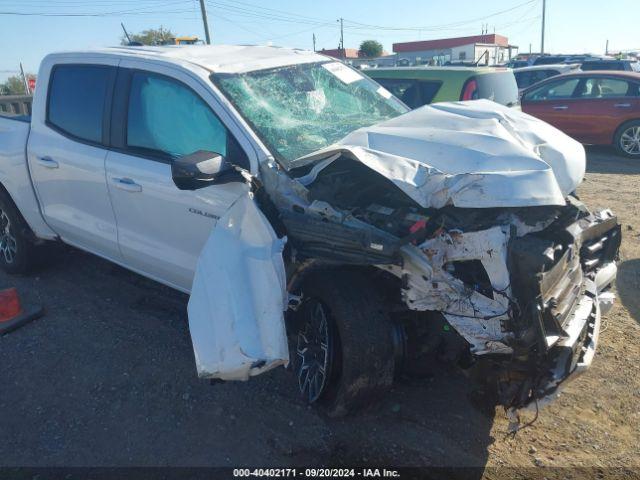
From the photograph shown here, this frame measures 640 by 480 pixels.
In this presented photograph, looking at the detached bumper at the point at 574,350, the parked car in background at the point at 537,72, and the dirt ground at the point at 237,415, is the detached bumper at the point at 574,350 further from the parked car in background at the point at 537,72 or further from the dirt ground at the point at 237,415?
the parked car in background at the point at 537,72

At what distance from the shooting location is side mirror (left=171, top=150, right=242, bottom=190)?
2.97 m

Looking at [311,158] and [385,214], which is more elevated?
[311,158]

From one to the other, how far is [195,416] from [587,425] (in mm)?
2228

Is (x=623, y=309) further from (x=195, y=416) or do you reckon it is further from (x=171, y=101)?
(x=171, y=101)

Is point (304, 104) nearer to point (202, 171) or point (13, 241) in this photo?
point (202, 171)

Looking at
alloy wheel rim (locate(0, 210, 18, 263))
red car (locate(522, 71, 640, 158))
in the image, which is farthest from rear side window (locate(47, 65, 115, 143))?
red car (locate(522, 71, 640, 158))

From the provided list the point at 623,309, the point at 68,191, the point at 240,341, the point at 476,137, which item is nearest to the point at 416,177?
the point at 476,137

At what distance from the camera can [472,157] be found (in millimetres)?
2836

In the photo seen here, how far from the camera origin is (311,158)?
10.3 feet

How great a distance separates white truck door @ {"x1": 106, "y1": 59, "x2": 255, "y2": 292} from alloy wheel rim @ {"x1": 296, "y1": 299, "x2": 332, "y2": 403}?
32.5 inches

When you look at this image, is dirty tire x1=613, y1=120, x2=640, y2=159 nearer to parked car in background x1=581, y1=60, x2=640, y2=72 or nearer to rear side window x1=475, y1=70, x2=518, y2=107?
rear side window x1=475, y1=70, x2=518, y2=107

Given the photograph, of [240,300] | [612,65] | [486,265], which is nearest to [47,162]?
[240,300]

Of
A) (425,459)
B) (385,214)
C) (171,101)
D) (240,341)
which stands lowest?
(425,459)

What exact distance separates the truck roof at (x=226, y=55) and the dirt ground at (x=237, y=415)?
194cm
